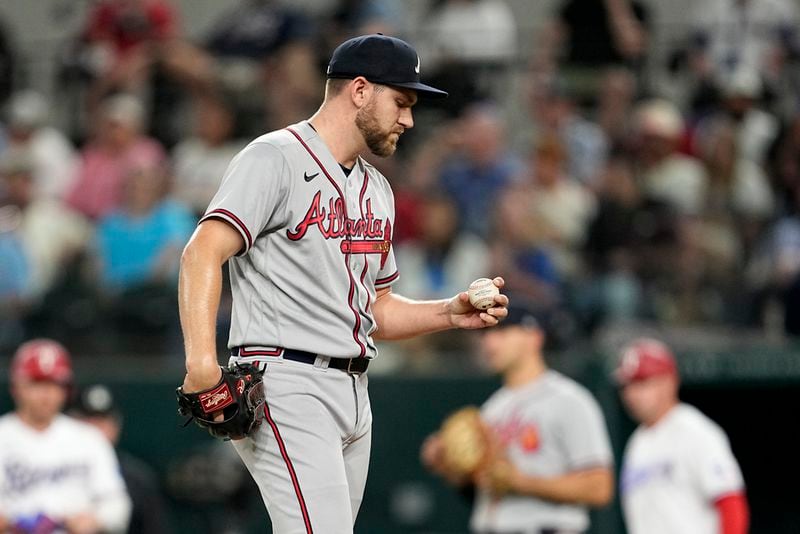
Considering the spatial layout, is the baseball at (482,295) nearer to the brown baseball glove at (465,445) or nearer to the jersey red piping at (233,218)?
the jersey red piping at (233,218)

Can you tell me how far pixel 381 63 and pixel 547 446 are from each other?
10.1ft

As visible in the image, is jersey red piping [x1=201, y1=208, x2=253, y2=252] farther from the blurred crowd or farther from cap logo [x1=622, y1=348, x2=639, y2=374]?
the blurred crowd

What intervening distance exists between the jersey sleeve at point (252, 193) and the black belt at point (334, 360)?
30 cm

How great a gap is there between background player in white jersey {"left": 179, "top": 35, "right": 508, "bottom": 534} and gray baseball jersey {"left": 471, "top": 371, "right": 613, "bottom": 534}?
252cm

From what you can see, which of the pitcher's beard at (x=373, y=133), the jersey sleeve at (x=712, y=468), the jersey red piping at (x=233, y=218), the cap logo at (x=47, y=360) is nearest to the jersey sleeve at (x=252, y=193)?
the jersey red piping at (x=233, y=218)

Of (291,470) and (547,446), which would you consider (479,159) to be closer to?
(547,446)

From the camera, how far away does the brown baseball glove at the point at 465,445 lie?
6535 mm

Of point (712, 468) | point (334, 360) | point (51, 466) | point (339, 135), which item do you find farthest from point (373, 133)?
point (51, 466)

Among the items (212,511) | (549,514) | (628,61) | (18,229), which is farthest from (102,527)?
(628,61)

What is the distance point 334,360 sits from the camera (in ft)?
12.9

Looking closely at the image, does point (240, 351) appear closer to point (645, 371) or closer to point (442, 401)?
point (645, 371)

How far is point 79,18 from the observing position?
39.8 feet

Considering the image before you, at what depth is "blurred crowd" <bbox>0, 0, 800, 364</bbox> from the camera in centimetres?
931

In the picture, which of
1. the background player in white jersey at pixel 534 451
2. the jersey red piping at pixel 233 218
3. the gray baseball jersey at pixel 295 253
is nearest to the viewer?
the jersey red piping at pixel 233 218
